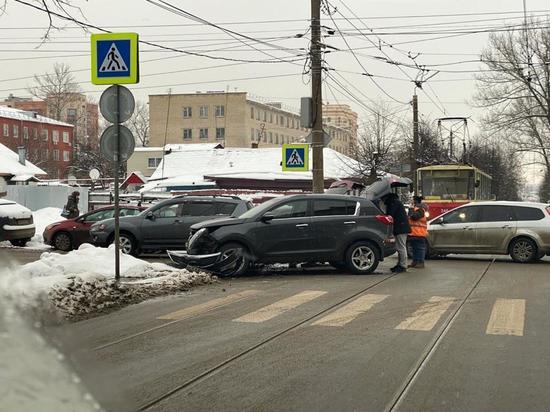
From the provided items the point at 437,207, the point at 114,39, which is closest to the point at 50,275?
the point at 114,39

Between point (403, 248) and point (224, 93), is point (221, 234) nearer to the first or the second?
point (403, 248)

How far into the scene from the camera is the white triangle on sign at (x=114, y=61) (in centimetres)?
1023

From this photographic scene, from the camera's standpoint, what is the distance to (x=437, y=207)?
25.2 metres

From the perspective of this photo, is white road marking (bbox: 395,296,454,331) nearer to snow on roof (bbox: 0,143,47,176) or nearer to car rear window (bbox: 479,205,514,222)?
car rear window (bbox: 479,205,514,222)

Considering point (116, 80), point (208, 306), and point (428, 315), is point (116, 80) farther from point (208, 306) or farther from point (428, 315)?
point (428, 315)

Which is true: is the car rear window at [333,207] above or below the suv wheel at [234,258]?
above

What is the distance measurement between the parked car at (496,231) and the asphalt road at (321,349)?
5.24m

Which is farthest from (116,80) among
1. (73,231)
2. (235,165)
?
(235,165)

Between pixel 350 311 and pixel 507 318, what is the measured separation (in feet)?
6.73

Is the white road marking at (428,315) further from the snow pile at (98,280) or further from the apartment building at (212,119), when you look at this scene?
the apartment building at (212,119)

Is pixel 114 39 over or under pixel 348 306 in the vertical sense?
over

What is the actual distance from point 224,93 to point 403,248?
8786 centimetres

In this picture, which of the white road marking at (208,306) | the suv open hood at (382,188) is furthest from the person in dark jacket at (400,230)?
the white road marking at (208,306)

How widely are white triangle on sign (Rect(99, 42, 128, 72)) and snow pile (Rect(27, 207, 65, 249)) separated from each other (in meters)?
10.7
